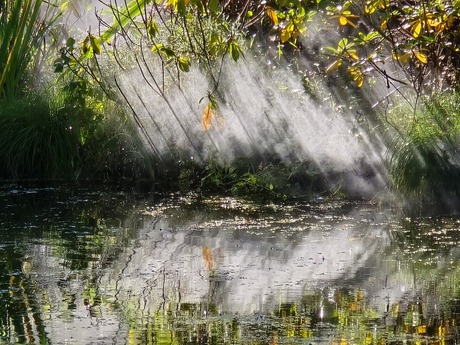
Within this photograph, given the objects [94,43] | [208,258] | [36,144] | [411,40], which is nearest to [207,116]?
[208,258]

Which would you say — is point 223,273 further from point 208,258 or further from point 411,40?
point 411,40

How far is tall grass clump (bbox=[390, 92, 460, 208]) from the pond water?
0.27m

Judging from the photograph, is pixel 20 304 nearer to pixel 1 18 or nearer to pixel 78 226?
pixel 78 226

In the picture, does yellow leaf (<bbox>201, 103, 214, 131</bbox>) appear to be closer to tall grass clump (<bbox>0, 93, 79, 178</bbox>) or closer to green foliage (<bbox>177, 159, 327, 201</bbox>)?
green foliage (<bbox>177, 159, 327, 201</bbox>)

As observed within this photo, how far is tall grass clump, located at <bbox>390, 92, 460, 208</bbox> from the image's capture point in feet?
22.2

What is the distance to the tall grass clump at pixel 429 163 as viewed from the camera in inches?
267

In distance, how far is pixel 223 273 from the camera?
187 inches

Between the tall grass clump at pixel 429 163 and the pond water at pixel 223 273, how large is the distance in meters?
0.27

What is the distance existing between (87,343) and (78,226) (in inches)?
112

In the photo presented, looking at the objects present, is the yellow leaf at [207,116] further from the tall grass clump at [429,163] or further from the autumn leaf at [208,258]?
the tall grass clump at [429,163]

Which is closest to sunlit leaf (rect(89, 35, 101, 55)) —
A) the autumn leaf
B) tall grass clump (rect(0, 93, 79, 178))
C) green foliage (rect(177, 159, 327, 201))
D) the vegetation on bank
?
the autumn leaf

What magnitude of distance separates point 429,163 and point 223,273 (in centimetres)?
263

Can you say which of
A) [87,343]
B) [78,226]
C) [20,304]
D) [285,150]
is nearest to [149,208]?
[78,226]

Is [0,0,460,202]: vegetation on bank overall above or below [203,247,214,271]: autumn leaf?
above
